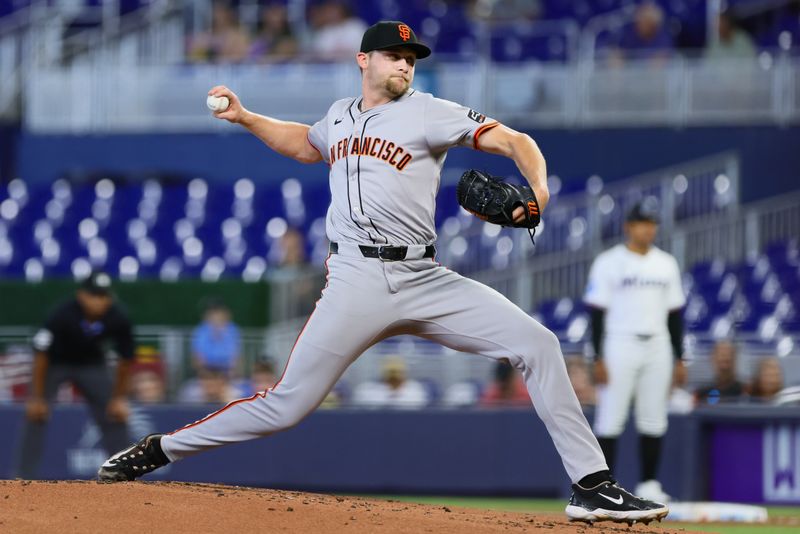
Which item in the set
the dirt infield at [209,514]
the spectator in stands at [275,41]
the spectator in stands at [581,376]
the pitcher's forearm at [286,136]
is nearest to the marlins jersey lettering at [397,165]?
the pitcher's forearm at [286,136]

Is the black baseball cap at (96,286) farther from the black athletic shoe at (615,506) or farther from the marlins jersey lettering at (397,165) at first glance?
the black athletic shoe at (615,506)

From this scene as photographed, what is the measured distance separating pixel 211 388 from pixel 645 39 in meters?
7.43

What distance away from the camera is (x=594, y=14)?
59.9 ft

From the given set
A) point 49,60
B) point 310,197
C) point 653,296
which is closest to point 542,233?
point 310,197

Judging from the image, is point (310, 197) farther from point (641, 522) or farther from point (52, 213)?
point (641, 522)

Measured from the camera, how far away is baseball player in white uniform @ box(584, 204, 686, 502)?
9523 millimetres

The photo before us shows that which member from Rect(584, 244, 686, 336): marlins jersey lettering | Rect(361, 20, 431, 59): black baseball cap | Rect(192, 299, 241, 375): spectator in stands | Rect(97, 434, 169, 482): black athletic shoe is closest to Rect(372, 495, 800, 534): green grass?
Rect(584, 244, 686, 336): marlins jersey lettering

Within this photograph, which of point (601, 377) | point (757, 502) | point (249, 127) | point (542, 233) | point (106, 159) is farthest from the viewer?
point (106, 159)

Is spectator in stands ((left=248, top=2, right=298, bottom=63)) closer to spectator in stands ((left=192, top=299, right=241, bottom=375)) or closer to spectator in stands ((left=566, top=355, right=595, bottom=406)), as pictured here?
spectator in stands ((left=192, top=299, right=241, bottom=375))

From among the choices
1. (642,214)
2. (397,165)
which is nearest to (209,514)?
(397,165)

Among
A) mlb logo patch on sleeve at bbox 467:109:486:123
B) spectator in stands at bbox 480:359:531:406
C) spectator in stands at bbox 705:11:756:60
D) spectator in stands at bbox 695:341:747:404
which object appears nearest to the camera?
mlb logo patch on sleeve at bbox 467:109:486:123

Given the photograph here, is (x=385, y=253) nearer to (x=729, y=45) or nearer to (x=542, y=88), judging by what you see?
(x=542, y=88)

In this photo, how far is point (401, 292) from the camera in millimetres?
5973

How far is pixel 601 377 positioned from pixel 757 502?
223 cm
